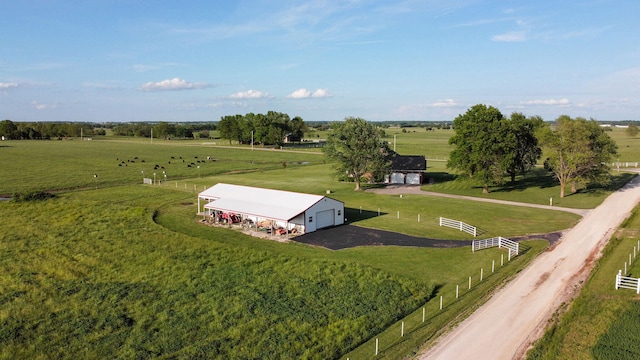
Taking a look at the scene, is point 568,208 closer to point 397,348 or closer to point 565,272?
point 565,272

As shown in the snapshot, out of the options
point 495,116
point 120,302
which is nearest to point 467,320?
point 120,302

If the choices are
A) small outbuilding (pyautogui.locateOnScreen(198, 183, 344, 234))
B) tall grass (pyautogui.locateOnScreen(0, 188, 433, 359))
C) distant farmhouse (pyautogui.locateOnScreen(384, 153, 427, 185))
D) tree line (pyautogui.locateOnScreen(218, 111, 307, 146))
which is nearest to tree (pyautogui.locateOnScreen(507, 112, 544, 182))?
distant farmhouse (pyautogui.locateOnScreen(384, 153, 427, 185))

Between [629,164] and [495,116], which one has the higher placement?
[495,116]

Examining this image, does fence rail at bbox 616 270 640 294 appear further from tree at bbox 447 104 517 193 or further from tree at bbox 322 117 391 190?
tree at bbox 322 117 391 190

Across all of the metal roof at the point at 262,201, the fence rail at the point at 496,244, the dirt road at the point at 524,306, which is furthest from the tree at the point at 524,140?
the metal roof at the point at 262,201

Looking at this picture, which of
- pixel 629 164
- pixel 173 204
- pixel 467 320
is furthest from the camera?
pixel 629 164

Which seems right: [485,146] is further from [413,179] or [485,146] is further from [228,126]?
[228,126]

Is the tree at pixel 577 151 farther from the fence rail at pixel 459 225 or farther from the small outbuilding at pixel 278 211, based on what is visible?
the small outbuilding at pixel 278 211
